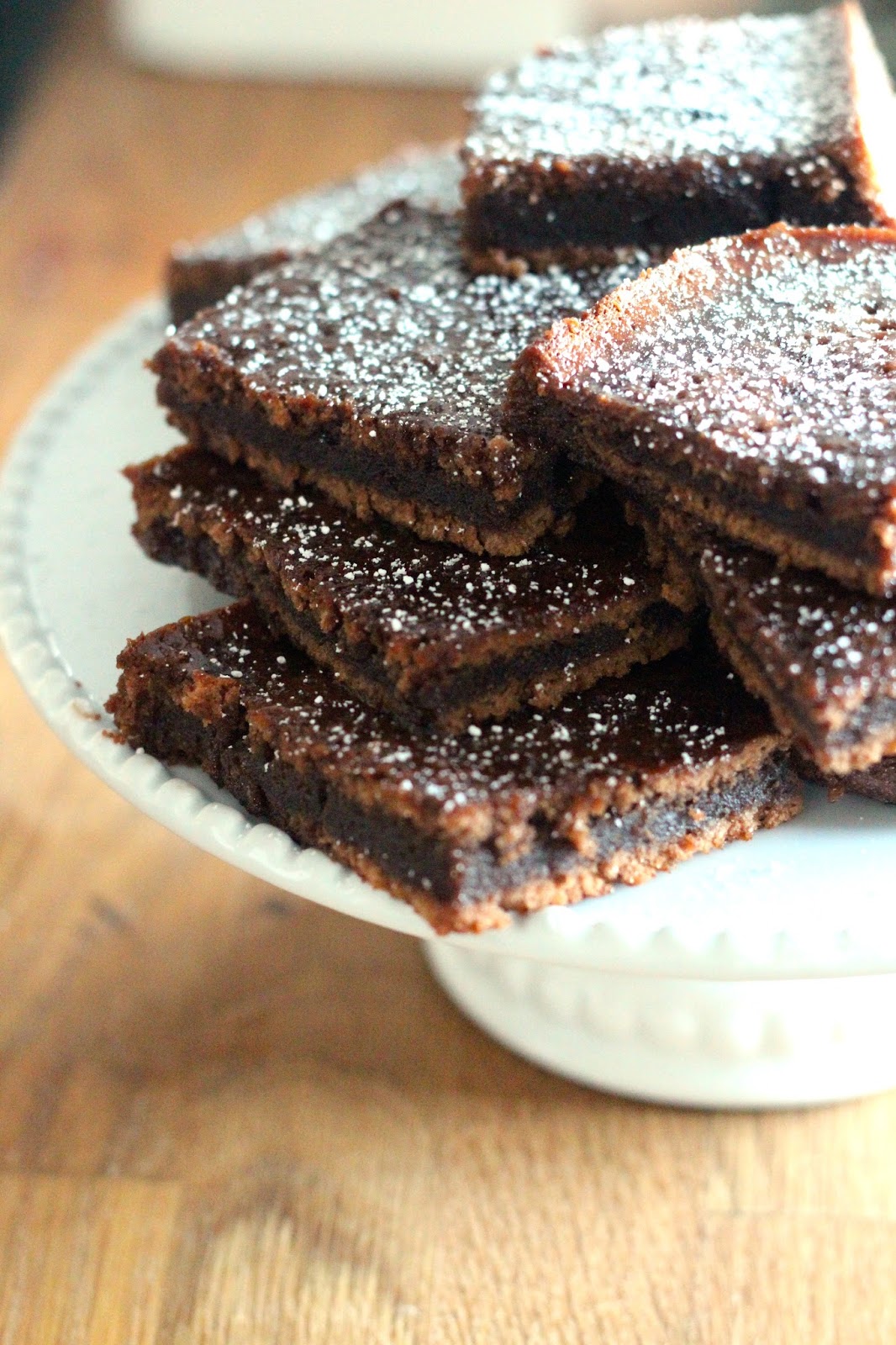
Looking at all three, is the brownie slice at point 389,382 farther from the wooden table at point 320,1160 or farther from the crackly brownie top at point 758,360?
the wooden table at point 320,1160

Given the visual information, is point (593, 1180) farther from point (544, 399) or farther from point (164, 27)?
point (164, 27)

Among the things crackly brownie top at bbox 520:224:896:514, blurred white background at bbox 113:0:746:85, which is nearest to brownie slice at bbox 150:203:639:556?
crackly brownie top at bbox 520:224:896:514

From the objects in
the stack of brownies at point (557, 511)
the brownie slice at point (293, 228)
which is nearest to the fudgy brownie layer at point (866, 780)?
the stack of brownies at point (557, 511)

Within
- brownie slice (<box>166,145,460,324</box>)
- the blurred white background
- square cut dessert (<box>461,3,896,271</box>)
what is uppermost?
square cut dessert (<box>461,3,896,271</box>)

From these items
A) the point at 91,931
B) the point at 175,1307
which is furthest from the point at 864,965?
the point at 91,931

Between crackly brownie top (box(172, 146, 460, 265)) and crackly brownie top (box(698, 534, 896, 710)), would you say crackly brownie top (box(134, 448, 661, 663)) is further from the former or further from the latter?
crackly brownie top (box(172, 146, 460, 265))
